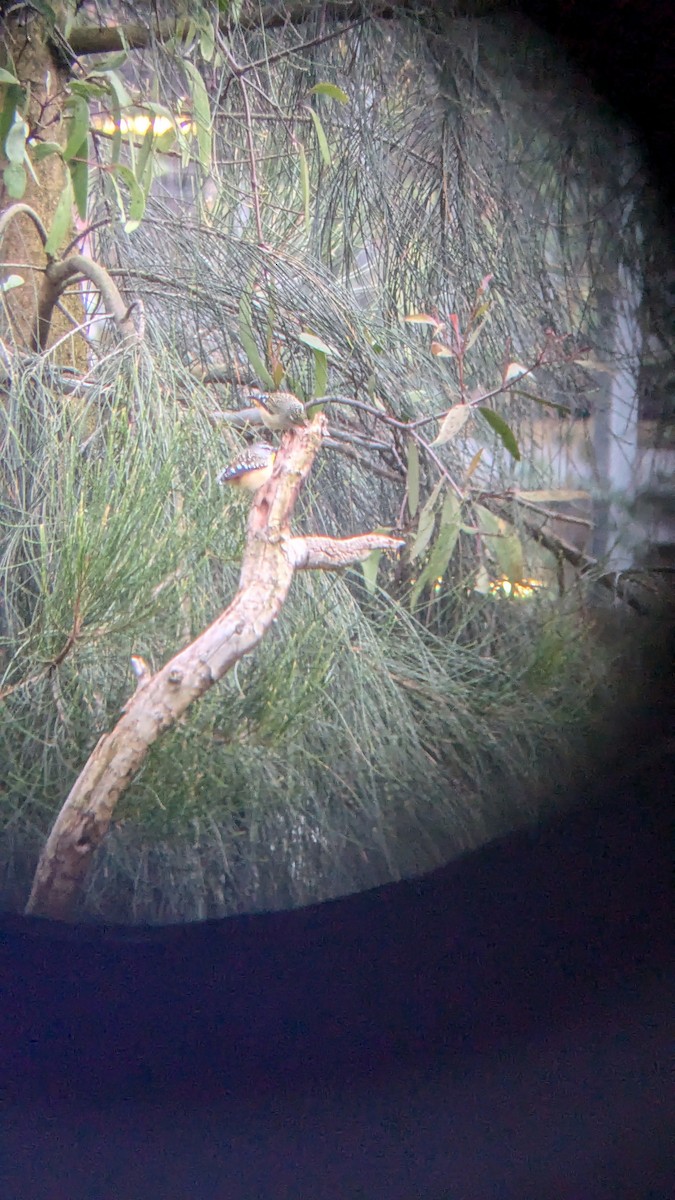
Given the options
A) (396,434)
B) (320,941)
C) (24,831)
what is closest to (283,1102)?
(320,941)

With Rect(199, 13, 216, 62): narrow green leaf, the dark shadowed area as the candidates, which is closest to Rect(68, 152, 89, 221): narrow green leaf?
Rect(199, 13, 216, 62): narrow green leaf

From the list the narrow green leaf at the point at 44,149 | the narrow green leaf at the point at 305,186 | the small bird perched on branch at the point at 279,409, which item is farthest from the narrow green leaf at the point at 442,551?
the narrow green leaf at the point at 44,149

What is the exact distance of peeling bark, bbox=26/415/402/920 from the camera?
18.1 inches

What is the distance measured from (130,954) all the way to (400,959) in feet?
0.54

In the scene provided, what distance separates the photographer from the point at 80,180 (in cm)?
52

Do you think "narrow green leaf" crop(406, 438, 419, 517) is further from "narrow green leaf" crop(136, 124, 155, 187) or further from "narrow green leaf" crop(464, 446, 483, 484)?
"narrow green leaf" crop(136, 124, 155, 187)

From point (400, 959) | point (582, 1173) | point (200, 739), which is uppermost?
point (200, 739)

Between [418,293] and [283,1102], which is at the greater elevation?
[418,293]

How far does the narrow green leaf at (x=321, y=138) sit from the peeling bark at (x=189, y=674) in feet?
0.69

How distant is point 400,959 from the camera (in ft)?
1.77

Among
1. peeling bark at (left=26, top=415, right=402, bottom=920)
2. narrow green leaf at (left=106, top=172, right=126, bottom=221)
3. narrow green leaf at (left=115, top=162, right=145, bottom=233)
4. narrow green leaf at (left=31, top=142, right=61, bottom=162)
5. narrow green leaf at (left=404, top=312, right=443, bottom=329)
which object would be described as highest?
narrow green leaf at (left=106, top=172, right=126, bottom=221)

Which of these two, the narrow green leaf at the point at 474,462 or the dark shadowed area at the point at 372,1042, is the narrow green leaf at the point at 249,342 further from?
the dark shadowed area at the point at 372,1042

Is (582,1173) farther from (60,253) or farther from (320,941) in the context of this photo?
(60,253)

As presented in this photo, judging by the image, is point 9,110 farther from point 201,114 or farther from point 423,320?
point 423,320
